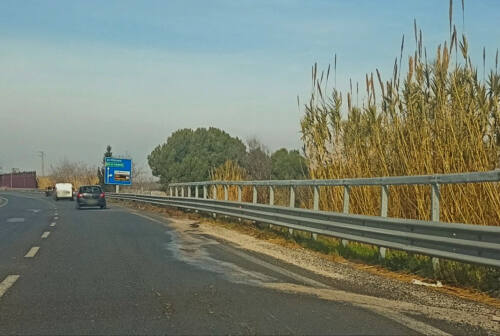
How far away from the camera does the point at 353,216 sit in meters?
10.4

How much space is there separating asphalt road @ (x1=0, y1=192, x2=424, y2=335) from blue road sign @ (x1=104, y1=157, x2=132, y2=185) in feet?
133

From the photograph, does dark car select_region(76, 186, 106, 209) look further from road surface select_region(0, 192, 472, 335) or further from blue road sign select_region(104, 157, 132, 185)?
road surface select_region(0, 192, 472, 335)

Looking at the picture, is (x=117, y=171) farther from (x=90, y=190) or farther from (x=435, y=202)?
(x=435, y=202)

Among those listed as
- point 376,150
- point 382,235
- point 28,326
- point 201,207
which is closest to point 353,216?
point 382,235

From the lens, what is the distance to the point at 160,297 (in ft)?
23.7

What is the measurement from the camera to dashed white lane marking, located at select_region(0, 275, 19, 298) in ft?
25.5

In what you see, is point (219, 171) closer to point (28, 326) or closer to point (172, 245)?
point (172, 245)

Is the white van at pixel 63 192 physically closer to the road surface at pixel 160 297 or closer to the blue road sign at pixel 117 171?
the blue road sign at pixel 117 171

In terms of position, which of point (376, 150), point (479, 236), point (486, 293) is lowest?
point (486, 293)

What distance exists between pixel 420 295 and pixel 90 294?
400 centimetres

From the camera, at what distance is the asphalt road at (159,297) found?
5.77 metres

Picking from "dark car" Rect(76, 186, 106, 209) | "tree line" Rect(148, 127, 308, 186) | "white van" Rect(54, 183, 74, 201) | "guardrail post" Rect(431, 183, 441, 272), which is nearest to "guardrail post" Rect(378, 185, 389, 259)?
"guardrail post" Rect(431, 183, 441, 272)

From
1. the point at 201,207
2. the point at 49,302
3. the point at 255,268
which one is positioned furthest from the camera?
the point at 201,207

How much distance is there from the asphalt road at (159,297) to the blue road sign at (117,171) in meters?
40.6
